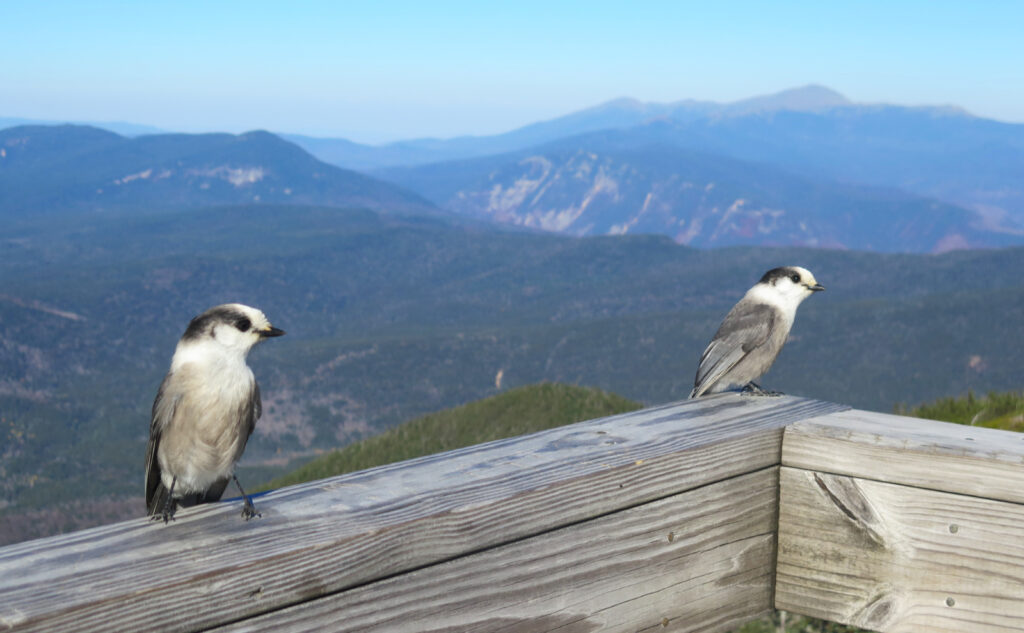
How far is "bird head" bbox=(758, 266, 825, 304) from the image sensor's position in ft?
21.7

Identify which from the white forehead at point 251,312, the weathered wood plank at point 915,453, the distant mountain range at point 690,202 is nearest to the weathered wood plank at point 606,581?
the weathered wood plank at point 915,453

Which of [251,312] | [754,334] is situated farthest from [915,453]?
[754,334]

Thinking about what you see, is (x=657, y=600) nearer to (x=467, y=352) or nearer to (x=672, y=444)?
(x=672, y=444)

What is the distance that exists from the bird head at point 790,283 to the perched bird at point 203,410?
4.38 m

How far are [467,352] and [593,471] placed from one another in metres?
50.8

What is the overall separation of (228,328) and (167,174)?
422 ft

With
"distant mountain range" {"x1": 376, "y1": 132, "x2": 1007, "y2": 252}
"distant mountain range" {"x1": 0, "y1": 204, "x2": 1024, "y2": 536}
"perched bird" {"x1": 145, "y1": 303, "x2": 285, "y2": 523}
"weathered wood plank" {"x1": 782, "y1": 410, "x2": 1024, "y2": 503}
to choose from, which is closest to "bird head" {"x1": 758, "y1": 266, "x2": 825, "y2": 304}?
"weathered wood plank" {"x1": 782, "y1": 410, "x2": 1024, "y2": 503}

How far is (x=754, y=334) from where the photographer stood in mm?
6367

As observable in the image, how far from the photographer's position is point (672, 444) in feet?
9.27

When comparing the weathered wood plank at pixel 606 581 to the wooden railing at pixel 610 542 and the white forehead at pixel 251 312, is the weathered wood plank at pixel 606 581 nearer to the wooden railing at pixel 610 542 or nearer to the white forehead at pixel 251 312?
the wooden railing at pixel 610 542

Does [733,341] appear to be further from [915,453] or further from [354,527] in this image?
[354,527]

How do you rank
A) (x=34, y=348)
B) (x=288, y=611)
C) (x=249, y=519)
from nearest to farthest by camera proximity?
1. (x=288, y=611)
2. (x=249, y=519)
3. (x=34, y=348)

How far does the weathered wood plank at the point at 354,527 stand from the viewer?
70.3 inches

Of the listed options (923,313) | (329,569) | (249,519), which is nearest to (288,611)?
(329,569)
